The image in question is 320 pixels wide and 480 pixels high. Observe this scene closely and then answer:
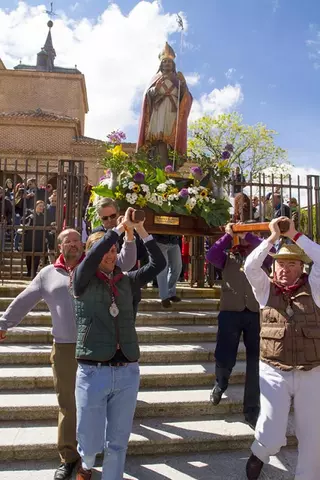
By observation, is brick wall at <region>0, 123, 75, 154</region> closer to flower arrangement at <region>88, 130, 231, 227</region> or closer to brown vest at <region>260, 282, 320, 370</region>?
flower arrangement at <region>88, 130, 231, 227</region>

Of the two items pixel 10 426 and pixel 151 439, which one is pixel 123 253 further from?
pixel 10 426

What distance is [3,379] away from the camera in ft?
14.5

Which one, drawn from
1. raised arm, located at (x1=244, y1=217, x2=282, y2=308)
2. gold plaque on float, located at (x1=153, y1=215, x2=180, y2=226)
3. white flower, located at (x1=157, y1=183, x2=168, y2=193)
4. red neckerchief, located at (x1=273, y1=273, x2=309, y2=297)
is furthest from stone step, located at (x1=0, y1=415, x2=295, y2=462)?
white flower, located at (x1=157, y1=183, x2=168, y2=193)

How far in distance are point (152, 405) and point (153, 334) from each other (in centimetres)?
136

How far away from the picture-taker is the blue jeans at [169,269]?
20.4 feet

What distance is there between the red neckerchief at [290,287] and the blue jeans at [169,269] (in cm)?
293

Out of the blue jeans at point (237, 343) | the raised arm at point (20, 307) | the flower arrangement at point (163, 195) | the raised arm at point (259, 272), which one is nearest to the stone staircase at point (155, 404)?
the blue jeans at point (237, 343)

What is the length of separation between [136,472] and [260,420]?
1.11 metres

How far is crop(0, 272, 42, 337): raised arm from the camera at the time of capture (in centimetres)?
348

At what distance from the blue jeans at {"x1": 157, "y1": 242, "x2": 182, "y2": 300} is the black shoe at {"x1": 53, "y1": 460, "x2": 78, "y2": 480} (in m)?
3.14

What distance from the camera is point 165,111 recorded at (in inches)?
287

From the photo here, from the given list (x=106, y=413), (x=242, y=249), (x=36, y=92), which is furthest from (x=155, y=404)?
(x=36, y=92)

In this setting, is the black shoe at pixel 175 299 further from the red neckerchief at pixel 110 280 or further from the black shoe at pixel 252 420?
the red neckerchief at pixel 110 280

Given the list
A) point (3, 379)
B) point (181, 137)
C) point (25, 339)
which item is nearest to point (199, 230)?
point (181, 137)
